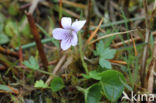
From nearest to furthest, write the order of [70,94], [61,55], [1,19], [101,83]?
[101,83] → [70,94] → [61,55] → [1,19]

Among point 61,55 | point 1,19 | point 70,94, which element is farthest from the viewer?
point 1,19

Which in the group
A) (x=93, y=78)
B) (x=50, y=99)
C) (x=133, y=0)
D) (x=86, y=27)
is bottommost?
(x=50, y=99)

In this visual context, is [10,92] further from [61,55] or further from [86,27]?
[86,27]

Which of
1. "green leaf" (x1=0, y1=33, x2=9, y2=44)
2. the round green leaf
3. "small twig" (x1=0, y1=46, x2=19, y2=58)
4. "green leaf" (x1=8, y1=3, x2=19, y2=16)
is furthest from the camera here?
"green leaf" (x1=8, y1=3, x2=19, y2=16)

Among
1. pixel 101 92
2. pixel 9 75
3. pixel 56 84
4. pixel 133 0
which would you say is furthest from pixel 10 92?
pixel 133 0

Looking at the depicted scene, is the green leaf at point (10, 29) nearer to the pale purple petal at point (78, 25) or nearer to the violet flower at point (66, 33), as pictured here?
the violet flower at point (66, 33)

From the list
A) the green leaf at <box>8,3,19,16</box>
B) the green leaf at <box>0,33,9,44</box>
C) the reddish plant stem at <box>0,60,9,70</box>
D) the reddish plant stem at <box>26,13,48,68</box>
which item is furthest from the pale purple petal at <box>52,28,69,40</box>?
the green leaf at <box>8,3,19,16</box>

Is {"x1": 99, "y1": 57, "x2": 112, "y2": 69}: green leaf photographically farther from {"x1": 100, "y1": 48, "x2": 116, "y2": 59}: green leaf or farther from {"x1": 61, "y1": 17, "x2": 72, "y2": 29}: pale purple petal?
{"x1": 61, "y1": 17, "x2": 72, "y2": 29}: pale purple petal
